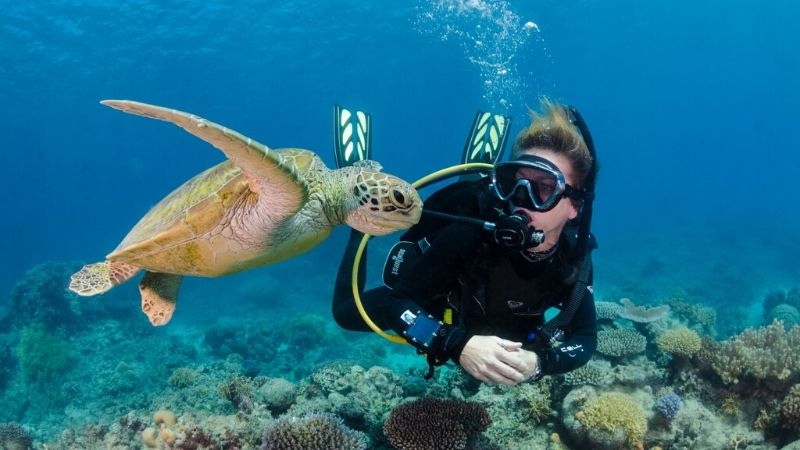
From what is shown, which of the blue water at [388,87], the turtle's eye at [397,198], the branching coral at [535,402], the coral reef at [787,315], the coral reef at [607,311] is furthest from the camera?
the blue water at [388,87]

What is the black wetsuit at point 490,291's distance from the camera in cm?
250

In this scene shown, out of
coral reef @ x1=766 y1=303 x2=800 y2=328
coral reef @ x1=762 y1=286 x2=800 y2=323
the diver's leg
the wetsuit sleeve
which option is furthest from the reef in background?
coral reef @ x1=762 y1=286 x2=800 y2=323

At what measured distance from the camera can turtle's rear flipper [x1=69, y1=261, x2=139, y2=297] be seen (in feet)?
10.7

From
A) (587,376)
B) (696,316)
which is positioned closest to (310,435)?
(587,376)

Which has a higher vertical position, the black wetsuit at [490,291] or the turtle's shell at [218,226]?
the black wetsuit at [490,291]

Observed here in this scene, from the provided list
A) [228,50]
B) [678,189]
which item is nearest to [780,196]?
[678,189]

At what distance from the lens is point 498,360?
1896 mm

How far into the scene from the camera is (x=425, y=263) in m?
2.53

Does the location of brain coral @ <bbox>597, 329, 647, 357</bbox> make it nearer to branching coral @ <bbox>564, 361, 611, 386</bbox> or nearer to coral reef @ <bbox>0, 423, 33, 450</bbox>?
branching coral @ <bbox>564, 361, 611, 386</bbox>

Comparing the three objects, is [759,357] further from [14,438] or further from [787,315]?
[787,315]

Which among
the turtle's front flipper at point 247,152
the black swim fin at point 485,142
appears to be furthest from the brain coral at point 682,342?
the turtle's front flipper at point 247,152

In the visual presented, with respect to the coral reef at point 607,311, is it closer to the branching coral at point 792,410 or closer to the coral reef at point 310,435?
the branching coral at point 792,410

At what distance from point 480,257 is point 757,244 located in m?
26.4

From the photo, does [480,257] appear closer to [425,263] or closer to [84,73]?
[425,263]
